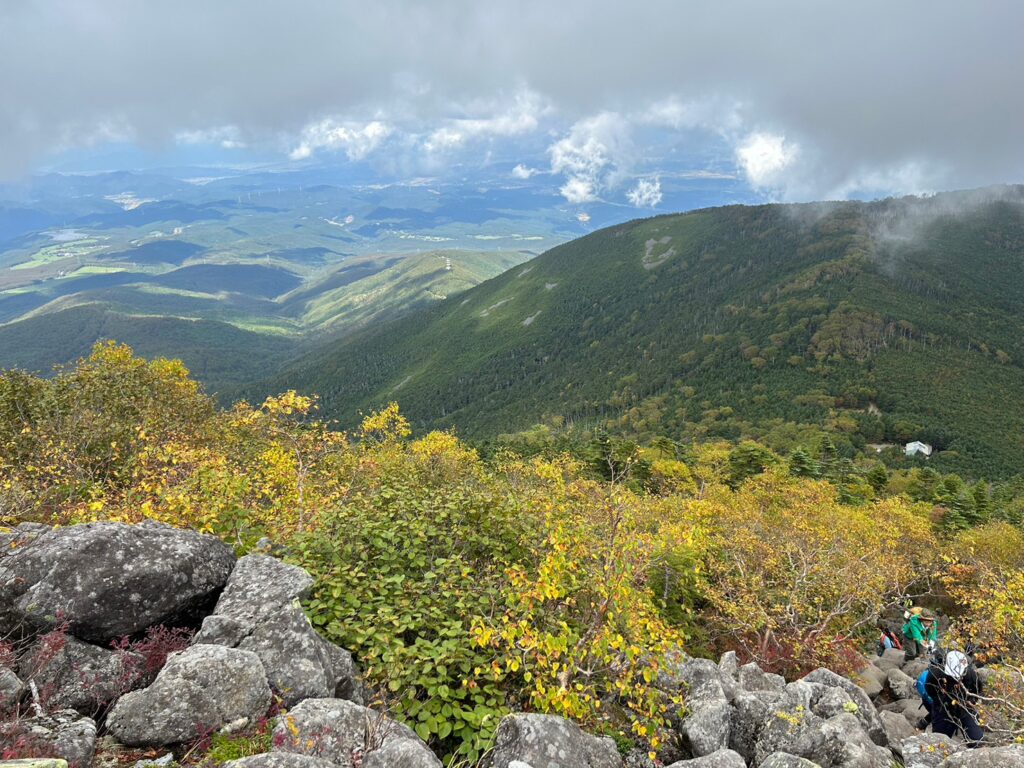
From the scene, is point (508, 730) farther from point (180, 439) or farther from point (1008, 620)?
point (180, 439)

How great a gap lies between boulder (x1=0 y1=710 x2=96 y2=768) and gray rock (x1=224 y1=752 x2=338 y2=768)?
2555 mm

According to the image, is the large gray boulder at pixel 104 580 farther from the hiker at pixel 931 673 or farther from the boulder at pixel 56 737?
the hiker at pixel 931 673

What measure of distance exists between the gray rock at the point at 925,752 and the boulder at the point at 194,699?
15.3 meters

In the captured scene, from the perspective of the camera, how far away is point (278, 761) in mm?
7844

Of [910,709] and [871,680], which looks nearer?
[910,709]

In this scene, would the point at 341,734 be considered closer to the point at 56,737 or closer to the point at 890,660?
the point at 56,737

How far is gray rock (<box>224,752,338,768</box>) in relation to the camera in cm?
763

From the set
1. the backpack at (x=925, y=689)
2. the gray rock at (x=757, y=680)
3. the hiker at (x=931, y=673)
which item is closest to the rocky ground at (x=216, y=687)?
the gray rock at (x=757, y=680)

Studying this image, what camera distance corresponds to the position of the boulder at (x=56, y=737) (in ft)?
25.0

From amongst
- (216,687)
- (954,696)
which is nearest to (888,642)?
(954,696)

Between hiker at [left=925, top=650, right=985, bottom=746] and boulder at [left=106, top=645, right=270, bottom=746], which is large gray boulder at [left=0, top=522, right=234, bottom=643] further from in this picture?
hiker at [left=925, top=650, right=985, bottom=746]

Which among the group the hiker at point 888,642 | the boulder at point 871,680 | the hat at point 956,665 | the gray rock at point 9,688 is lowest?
the hiker at point 888,642

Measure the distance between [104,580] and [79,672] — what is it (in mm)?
1793

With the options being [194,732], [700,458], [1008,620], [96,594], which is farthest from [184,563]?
[700,458]
